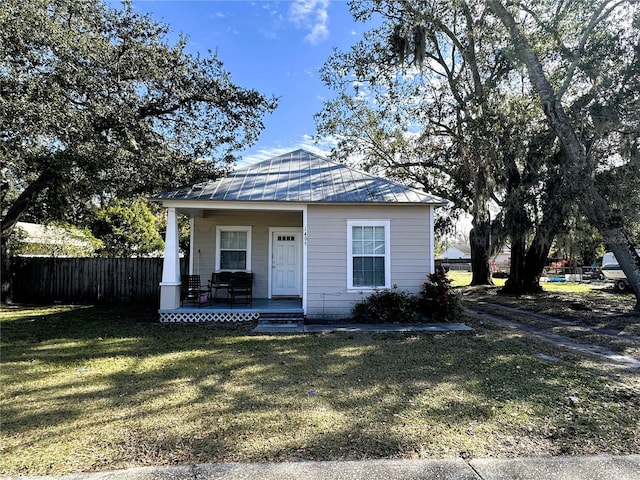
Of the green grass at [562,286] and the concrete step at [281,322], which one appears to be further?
the green grass at [562,286]

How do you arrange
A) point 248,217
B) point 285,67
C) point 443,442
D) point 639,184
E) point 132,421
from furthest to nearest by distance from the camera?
point 285,67 → point 248,217 → point 639,184 → point 132,421 → point 443,442

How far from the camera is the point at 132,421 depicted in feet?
11.8

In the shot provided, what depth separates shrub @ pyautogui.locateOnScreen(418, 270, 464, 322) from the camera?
9.06m

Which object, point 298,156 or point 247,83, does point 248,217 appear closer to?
point 298,156

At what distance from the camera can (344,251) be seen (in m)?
9.28

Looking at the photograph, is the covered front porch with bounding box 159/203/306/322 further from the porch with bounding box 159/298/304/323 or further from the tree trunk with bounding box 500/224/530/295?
the tree trunk with bounding box 500/224/530/295

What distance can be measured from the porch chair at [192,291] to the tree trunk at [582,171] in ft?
33.0

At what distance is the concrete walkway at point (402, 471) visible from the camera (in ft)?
8.86

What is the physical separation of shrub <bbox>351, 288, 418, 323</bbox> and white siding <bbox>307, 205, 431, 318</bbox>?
0.23 m

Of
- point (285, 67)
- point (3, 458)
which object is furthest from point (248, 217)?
point (3, 458)

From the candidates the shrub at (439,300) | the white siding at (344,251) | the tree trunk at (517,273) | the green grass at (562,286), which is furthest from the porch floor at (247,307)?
the tree trunk at (517,273)

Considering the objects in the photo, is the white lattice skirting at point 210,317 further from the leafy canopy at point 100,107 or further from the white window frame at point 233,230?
the leafy canopy at point 100,107

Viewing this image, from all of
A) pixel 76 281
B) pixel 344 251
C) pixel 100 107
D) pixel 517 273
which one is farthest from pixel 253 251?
pixel 517 273

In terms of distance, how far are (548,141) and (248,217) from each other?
928 cm
